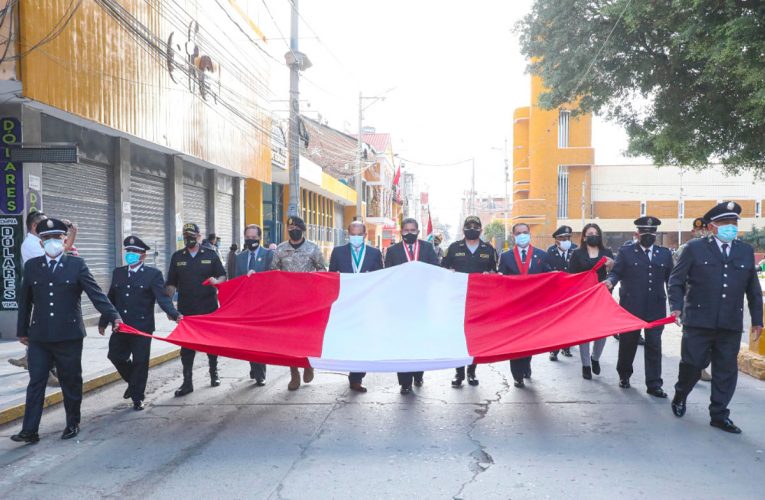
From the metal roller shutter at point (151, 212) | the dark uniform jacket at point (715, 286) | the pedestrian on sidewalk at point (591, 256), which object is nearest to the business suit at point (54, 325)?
the dark uniform jacket at point (715, 286)

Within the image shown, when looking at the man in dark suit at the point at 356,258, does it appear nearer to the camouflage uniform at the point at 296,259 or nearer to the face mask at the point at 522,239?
the camouflage uniform at the point at 296,259

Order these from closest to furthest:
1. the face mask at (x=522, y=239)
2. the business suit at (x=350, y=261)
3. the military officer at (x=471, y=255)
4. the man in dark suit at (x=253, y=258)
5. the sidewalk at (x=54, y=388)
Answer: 1. the sidewalk at (x=54, y=388)
2. the business suit at (x=350, y=261)
3. the military officer at (x=471, y=255)
4. the face mask at (x=522, y=239)
5. the man in dark suit at (x=253, y=258)

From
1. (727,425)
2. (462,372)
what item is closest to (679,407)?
(727,425)

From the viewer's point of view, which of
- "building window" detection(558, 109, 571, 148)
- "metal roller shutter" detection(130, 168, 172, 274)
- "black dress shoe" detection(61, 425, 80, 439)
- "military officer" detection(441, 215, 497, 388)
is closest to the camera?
"black dress shoe" detection(61, 425, 80, 439)

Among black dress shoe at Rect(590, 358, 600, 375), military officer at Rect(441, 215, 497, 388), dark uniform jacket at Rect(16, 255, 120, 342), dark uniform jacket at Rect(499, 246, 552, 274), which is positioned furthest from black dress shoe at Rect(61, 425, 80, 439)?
black dress shoe at Rect(590, 358, 600, 375)

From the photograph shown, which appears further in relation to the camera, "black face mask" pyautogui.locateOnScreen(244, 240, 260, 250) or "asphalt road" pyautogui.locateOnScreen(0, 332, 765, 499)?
"black face mask" pyautogui.locateOnScreen(244, 240, 260, 250)

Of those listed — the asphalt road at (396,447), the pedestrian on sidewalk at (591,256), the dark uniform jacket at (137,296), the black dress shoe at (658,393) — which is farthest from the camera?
the pedestrian on sidewalk at (591,256)

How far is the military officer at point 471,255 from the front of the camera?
7.87 metres

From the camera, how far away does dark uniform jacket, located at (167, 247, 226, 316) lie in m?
7.58

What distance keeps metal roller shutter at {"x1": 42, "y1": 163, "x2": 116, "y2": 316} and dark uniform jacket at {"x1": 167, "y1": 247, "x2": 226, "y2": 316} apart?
525 centimetres

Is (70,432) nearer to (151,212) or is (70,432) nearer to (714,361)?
(714,361)

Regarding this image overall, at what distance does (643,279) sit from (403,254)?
110 inches

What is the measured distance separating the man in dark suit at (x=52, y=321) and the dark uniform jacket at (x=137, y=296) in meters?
0.91

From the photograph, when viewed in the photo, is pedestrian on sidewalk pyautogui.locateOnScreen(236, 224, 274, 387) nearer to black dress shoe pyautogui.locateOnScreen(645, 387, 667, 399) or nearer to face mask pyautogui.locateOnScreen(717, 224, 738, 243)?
black dress shoe pyautogui.locateOnScreen(645, 387, 667, 399)
